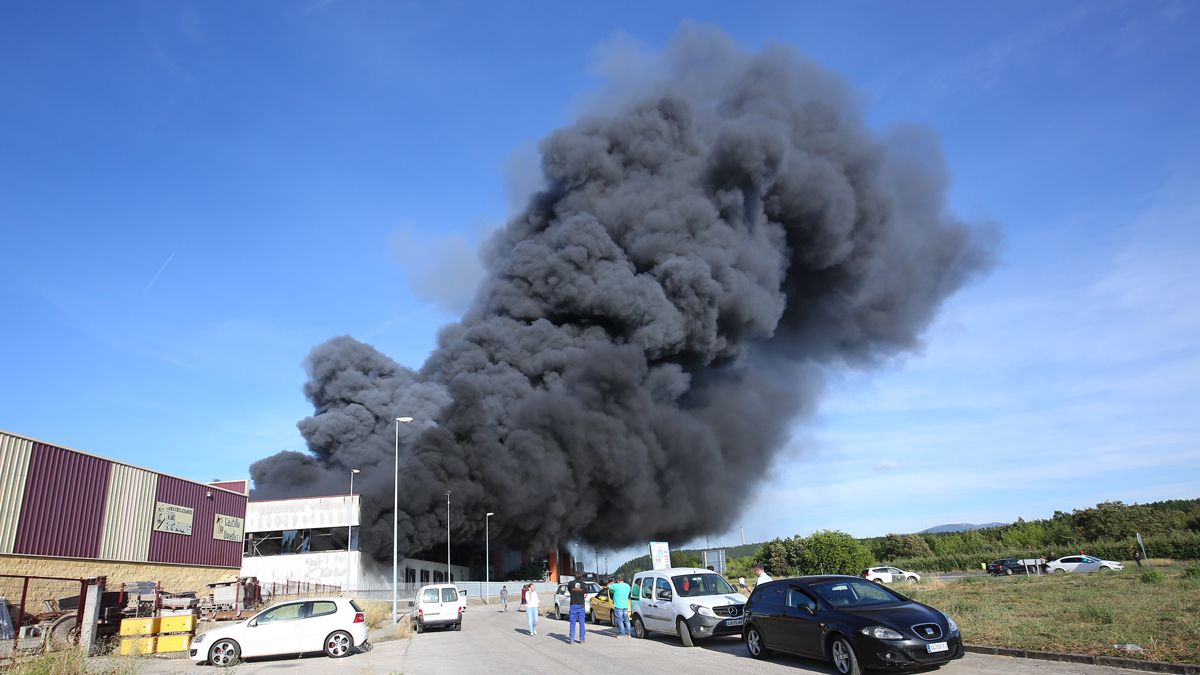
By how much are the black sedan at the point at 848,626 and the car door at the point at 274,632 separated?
27.7ft

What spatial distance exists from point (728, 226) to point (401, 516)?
A: 2784 centimetres

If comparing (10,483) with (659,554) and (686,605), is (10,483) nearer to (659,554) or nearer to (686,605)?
(686,605)

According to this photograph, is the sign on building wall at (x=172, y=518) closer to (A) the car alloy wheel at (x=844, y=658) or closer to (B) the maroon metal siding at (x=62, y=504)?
(B) the maroon metal siding at (x=62, y=504)

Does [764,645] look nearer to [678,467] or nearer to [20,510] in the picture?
[20,510]

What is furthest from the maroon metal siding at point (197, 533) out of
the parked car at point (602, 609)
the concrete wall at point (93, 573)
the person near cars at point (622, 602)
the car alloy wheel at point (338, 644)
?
the person near cars at point (622, 602)

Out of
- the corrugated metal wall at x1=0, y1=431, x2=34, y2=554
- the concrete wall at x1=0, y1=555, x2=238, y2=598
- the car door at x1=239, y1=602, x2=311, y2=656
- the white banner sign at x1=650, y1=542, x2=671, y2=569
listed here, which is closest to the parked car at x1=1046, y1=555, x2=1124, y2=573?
the white banner sign at x1=650, y1=542, x2=671, y2=569

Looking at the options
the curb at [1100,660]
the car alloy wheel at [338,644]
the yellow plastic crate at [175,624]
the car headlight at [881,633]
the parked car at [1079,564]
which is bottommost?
the parked car at [1079,564]

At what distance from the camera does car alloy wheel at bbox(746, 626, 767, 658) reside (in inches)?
418

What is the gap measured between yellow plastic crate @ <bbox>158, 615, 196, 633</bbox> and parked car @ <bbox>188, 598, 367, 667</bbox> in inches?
98.8

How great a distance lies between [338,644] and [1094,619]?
13.2 m

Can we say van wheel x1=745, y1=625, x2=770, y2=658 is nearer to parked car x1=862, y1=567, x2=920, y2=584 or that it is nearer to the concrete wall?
the concrete wall

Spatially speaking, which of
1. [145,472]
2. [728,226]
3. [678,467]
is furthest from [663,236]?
[145,472]

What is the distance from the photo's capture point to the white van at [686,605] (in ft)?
42.0

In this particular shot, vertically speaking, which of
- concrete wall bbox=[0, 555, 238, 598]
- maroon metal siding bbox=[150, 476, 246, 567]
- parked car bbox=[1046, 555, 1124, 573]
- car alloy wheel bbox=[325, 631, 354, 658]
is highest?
maroon metal siding bbox=[150, 476, 246, 567]
